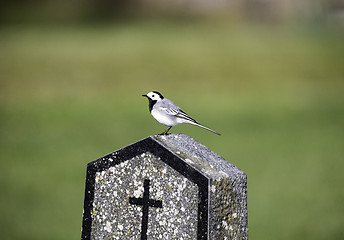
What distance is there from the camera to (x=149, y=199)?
12.3 feet

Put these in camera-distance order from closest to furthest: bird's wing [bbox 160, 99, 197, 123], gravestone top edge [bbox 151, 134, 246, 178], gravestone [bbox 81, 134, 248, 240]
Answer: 1. gravestone [bbox 81, 134, 248, 240]
2. gravestone top edge [bbox 151, 134, 246, 178]
3. bird's wing [bbox 160, 99, 197, 123]

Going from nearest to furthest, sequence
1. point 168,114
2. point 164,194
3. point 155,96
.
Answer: point 164,194
point 168,114
point 155,96

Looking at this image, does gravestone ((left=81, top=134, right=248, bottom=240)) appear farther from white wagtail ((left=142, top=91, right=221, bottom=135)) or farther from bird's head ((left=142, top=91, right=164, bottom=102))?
bird's head ((left=142, top=91, right=164, bottom=102))

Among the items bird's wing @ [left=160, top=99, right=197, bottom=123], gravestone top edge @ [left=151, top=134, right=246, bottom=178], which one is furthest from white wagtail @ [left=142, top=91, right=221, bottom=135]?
gravestone top edge @ [left=151, top=134, right=246, bottom=178]

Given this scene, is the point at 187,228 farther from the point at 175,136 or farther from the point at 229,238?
the point at 175,136

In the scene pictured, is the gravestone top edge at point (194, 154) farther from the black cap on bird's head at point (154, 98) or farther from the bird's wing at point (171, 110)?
the black cap on bird's head at point (154, 98)

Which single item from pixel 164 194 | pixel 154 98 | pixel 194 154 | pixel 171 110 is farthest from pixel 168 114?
pixel 164 194

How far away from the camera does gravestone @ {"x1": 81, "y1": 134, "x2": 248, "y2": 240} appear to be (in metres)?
3.58

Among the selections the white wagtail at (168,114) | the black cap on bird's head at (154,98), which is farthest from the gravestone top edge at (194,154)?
the black cap on bird's head at (154,98)

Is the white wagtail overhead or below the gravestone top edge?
overhead

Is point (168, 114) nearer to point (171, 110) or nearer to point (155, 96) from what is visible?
point (171, 110)

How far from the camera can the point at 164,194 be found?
12.2 feet

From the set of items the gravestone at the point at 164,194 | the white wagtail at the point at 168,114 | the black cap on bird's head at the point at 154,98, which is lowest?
the gravestone at the point at 164,194

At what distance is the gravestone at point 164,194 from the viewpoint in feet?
11.8
